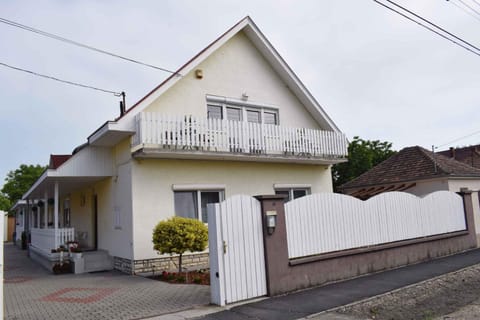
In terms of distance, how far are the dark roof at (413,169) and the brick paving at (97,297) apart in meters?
12.0

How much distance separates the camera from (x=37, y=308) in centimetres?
784

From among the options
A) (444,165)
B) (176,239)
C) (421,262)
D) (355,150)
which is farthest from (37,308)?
(355,150)

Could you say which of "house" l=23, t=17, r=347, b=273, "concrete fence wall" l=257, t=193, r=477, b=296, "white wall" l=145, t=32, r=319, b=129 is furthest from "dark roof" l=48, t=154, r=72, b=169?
"concrete fence wall" l=257, t=193, r=477, b=296

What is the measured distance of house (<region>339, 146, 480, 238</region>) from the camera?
16344mm

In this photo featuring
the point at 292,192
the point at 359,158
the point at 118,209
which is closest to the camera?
the point at 118,209

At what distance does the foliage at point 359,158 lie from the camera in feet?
99.3

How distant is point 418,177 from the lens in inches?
676

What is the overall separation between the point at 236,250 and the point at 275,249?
3.19ft

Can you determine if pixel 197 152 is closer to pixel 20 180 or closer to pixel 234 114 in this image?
pixel 234 114

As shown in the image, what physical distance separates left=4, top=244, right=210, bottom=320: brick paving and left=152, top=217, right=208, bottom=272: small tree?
92cm

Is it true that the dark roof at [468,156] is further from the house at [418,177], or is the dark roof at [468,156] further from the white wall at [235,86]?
the white wall at [235,86]

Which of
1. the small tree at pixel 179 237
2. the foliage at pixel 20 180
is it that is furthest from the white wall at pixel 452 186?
the foliage at pixel 20 180

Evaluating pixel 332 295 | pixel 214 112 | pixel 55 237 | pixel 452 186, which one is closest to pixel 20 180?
pixel 55 237

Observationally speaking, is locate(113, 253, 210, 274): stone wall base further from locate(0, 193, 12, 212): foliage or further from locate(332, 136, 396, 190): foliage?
locate(0, 193, 12, 212): foliage
